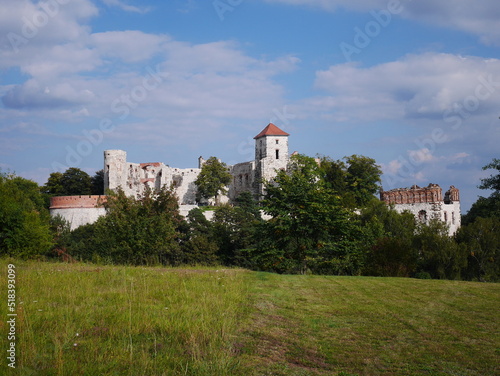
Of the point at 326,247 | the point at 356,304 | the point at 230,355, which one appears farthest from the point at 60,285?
the point at 326,247

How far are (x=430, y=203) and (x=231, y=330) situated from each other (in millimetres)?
54273

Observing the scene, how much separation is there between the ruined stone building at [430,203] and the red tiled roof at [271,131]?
69.0 feet

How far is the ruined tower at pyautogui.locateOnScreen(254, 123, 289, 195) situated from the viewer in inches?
2884

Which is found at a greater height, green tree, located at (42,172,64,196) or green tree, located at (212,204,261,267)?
green tree, located at (42,172,64,196)

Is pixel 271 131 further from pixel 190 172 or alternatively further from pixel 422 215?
pixel 422 215

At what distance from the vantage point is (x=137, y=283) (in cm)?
1113

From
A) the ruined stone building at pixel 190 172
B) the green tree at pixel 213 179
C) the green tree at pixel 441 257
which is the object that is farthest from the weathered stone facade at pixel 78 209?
the green tree at pixel 441 257

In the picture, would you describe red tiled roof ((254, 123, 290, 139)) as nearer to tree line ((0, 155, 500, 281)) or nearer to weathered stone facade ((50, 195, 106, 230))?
weathered stone facade ((50, 195, 106, 230))

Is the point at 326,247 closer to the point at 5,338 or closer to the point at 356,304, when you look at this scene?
the point at 356,304

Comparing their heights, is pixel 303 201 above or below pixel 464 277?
above

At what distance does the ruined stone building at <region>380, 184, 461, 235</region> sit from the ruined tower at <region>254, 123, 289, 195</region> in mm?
18937

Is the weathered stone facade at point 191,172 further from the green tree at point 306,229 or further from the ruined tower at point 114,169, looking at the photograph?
the green tree at point 306,229

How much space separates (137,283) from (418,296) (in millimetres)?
6685

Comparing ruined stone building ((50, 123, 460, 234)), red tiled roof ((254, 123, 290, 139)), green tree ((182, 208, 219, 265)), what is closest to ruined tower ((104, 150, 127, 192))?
ruined stone building ((50, 123, 460, 234))
